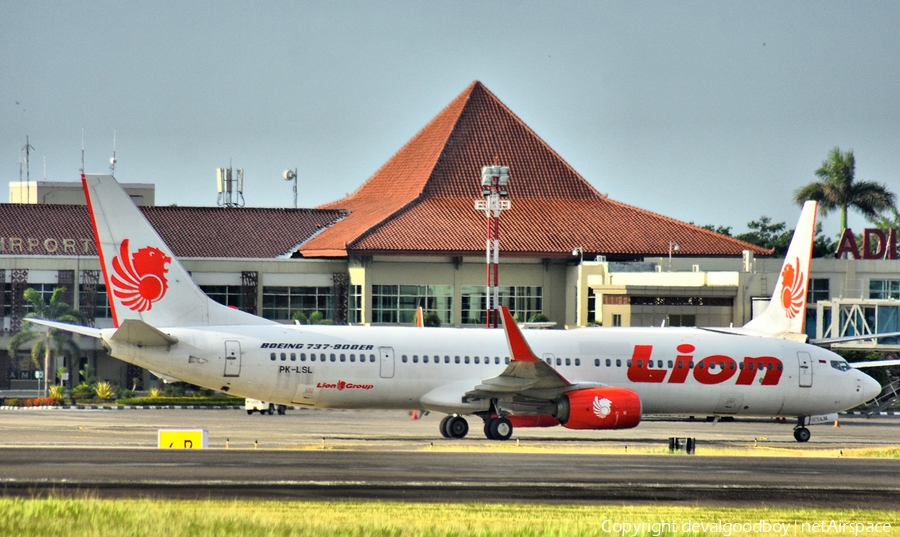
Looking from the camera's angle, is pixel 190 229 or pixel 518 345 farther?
pixel 190 229

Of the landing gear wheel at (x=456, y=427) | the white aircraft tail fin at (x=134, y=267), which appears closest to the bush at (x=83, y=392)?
the white aircraft tail fin at (x=134, y=267)

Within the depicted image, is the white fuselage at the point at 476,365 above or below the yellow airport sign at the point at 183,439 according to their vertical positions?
above

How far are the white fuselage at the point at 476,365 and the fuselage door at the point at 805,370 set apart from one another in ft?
0.10

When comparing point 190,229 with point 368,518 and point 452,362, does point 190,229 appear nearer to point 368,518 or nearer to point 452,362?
point 452,362

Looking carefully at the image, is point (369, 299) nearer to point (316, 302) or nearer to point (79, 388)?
point (316, 302)

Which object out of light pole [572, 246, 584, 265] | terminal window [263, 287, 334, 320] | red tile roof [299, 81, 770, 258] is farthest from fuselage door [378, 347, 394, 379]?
terminal window [263, 287, 334, 320]

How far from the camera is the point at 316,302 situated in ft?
236

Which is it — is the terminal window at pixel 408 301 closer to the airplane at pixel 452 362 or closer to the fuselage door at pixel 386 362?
the airplane at pixel 452 362

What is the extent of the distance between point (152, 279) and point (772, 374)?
18172mm

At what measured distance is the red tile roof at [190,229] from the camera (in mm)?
71500

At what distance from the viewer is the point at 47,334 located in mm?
61438

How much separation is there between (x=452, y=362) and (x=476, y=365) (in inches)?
28.1

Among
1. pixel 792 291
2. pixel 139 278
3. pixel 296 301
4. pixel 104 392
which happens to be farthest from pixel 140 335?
pixel 296 301

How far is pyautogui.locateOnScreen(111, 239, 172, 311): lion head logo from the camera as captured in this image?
3266 cm
